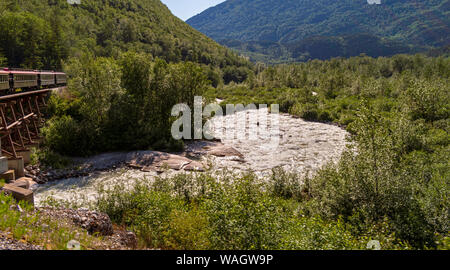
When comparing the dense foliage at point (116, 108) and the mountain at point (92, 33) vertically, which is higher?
the mountain at point (92, 33)

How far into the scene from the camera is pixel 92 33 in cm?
9706

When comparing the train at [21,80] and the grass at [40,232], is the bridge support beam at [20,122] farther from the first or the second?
the grass at [40,232]

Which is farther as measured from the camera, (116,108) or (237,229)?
(116,108)

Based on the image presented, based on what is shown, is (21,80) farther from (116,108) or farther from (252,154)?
(252,154)

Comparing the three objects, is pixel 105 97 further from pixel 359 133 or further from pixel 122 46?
pixel 122 46

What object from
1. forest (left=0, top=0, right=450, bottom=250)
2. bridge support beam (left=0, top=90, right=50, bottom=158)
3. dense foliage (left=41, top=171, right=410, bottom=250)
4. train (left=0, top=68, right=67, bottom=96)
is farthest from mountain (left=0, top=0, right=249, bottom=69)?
dense foliage (left=41, top=171, right=410, bottom=250)

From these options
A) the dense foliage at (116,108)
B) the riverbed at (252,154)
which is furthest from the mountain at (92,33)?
the dense foliage at (116,108)

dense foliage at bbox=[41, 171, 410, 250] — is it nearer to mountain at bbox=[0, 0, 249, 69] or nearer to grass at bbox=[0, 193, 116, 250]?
grass at bbox=[0, 193, 116, 250]

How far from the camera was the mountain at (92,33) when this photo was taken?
6088 centimetres

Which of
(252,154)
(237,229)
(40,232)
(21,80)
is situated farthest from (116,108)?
(237,229)

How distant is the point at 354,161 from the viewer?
40.8ft

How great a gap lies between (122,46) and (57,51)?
113ft

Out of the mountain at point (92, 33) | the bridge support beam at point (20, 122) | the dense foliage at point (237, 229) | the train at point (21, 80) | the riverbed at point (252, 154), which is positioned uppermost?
the mountain at point (92, 33)

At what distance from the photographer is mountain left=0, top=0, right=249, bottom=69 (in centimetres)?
6088
